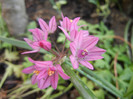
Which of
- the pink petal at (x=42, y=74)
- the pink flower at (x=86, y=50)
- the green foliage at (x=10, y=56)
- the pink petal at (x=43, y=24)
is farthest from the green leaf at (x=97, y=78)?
the green foliage at (x=10, y=56)

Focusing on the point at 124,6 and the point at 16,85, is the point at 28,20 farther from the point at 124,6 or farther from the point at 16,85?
the point at 124,6

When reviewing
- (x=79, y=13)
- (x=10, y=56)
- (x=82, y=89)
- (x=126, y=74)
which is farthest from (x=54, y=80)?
(x=79, y=13)

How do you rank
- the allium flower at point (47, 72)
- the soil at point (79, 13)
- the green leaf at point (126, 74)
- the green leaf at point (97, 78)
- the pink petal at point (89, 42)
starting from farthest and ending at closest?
the soil at point (79, 13), the green leaf at point (126, 74), the green leaf at point (97, 78), the pink petal at point (89, 42), the allium flower at point (47, 72)

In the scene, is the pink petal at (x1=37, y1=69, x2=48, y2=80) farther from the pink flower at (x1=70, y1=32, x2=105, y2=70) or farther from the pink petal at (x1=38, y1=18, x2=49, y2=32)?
the pink petal at (x1=38, y1=18, x2=49, y2=32)

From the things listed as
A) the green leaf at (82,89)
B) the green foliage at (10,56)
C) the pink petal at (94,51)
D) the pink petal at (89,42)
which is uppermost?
the pink petal at (89,42)

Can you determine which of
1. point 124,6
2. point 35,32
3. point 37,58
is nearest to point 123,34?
point 124,6

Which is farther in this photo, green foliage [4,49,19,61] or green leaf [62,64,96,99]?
green foliage [4,49,19,61]

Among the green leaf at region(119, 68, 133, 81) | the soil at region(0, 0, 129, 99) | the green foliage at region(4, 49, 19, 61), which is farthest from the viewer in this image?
the soil at region(0, 0, 129, 99)

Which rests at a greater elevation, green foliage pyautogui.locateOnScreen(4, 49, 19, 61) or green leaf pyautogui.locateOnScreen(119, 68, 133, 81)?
green foliage pyautogui.locateOnScreen(4, 49, 19, 61)

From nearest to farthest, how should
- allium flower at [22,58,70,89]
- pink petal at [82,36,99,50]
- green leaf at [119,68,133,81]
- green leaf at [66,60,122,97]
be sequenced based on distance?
allium flower at [22,58,70,89], pink petal at [82,36,99,50], green leaf at [66,60,122,97], green leaf at [119,68,133,81]

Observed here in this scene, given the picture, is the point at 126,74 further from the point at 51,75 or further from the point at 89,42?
the point at 51,75

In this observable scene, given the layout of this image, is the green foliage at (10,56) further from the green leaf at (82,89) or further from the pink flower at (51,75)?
the green leaf at (82,89)

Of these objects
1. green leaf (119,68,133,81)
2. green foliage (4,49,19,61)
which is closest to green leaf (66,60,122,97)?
green leaf (119,68,133,81)
